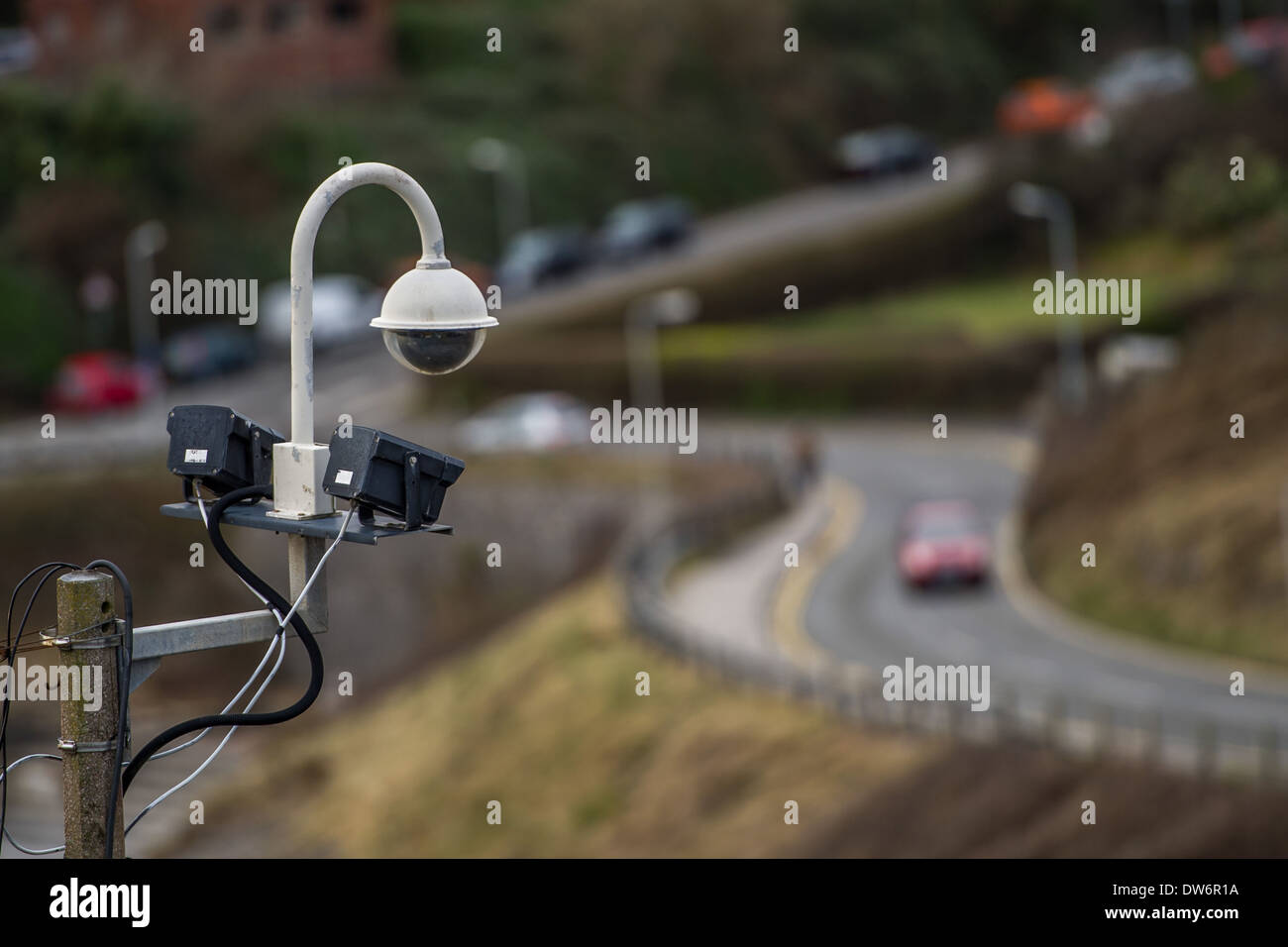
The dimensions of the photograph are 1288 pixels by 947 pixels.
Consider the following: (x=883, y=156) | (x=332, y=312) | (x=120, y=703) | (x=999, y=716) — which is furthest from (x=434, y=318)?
(x=883, y=156)

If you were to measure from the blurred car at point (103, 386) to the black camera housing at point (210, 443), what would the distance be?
48.0 metres

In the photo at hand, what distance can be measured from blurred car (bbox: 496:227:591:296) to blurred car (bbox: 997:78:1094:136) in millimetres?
20181

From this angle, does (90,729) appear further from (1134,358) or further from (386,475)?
(1134,358)

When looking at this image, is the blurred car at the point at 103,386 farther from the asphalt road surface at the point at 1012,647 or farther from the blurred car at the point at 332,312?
the asphalt road surface at the point at 1012,647

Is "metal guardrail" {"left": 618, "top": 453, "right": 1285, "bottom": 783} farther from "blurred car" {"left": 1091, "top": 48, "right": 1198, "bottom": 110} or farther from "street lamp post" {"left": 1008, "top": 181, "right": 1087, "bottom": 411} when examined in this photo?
"blurred car" {"left": 1091, "top": 48, "right": 1198, "bottom": 110}

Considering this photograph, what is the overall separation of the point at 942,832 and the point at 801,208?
176ft

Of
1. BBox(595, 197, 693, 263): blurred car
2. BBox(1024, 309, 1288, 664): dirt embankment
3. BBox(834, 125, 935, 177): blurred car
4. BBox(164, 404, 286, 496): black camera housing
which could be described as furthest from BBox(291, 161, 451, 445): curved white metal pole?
BBox(834, 125, 935, 177): blurred car

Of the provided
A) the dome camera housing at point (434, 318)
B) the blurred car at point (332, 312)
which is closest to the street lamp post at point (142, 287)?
the blurred car at point (332, 312)

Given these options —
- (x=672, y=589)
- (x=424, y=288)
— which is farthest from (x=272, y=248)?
(x=424, y=288)

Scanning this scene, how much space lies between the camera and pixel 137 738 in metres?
42.0

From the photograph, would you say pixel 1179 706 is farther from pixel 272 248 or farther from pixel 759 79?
pixel 759 79

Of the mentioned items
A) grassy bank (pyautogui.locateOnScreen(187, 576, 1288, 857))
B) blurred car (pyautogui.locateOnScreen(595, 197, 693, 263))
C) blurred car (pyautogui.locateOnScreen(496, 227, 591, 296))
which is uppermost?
blurred car (pyautogui.locateOnScreen(595, 197, 693, 263))

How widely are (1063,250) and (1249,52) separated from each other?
1484 cm

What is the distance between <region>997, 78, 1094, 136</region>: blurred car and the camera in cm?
7281
